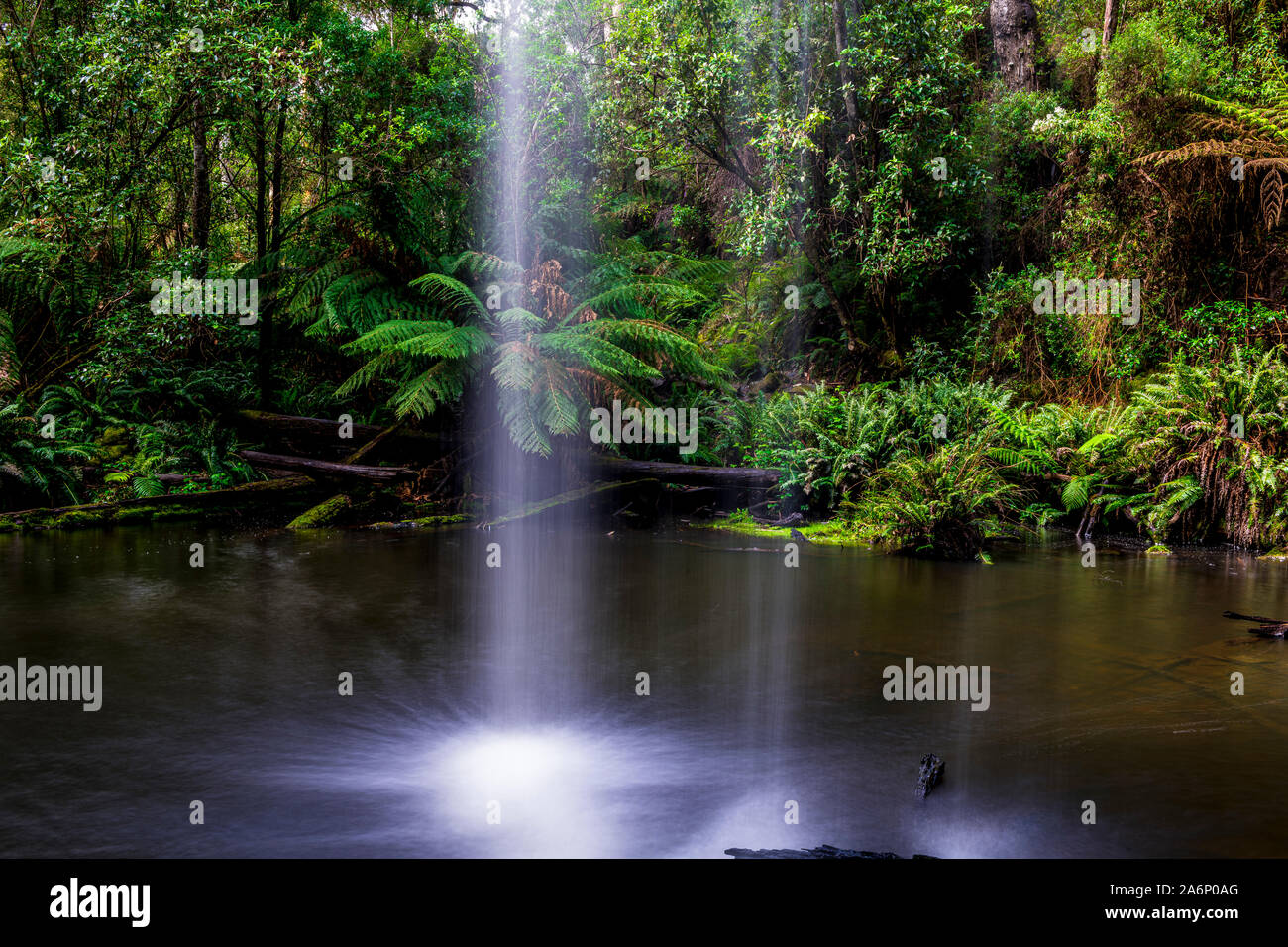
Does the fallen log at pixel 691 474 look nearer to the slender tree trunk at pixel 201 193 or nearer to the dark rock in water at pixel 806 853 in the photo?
the slender tree trunk at pixel 201 193

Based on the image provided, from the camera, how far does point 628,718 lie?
3457mm

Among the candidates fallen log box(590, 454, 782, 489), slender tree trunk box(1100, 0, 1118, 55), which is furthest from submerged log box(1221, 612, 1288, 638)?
slender tree trunk box(1100, 0, 1118, 55)

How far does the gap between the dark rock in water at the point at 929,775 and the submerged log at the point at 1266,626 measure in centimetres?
292

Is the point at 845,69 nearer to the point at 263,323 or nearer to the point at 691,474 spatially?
the point at 691,474

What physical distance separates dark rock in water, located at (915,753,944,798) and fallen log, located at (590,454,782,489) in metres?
6.46

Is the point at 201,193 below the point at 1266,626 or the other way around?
the other way around

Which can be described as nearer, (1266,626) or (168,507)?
(1266,626)

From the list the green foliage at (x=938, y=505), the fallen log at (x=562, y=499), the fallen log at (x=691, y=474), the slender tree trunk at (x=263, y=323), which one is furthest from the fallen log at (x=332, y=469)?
the green foliage at (x=938, y=505)

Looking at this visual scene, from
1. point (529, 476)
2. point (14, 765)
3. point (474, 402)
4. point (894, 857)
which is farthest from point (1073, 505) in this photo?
point (14, 765)

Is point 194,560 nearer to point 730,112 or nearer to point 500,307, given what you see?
point 500,307

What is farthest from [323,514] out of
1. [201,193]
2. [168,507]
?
[201,193]

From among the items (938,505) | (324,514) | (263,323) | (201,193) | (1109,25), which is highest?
(1109,25)

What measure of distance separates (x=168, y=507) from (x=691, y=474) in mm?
5452

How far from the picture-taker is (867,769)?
9.48ft
